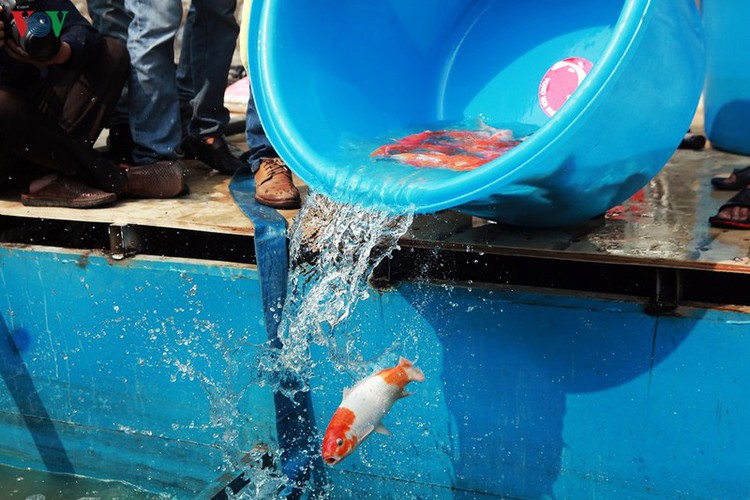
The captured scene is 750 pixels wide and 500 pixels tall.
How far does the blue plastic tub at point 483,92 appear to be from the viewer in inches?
82.8

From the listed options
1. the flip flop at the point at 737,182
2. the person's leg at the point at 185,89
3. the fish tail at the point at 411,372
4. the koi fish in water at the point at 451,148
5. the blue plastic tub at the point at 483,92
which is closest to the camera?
the blue plastic tub at the point at 483,92

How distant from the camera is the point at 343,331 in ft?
8.98

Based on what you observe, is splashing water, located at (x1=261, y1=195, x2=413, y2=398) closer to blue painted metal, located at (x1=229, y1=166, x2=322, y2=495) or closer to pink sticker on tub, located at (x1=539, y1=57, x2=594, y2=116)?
blue painted metal, located at (x1=229, y1=166, x2=322, y2=495)

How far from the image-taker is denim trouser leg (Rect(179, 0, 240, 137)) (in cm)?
358

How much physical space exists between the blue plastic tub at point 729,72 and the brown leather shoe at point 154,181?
219 cm

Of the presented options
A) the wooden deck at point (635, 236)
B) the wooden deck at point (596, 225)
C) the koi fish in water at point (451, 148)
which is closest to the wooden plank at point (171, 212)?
the wooden deck at point (596, 225)

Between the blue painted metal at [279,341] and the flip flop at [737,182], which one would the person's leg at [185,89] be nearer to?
the blue painted metal at [279,341]

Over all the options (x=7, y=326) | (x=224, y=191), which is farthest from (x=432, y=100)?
(x=7, y=326)

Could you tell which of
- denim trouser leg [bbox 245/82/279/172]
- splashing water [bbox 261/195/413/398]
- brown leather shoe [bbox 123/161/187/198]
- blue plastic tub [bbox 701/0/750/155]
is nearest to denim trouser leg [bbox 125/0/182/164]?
brown leather shoe [bbox 123/161/187/198]

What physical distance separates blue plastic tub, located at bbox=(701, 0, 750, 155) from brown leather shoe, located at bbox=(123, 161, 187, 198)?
219 centimetres

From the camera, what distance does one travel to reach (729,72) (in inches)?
141

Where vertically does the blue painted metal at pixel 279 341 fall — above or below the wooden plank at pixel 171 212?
below

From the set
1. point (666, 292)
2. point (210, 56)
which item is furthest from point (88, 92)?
point (666, 292)

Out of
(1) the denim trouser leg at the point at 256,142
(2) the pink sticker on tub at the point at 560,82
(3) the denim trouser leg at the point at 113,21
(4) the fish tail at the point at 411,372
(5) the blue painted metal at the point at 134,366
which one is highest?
(3) the denim trouser leg at the point at 113,21
